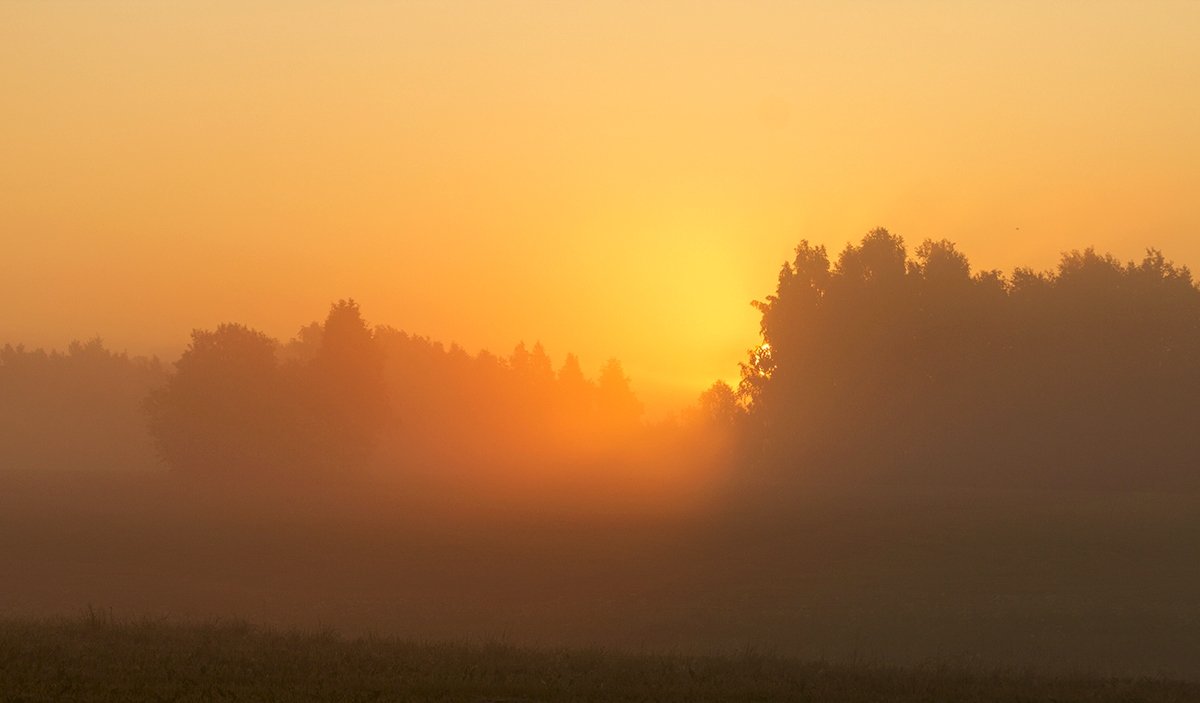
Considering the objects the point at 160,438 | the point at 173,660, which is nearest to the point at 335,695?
the point at 173,660

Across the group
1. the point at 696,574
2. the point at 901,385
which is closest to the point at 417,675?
the point at 696,574

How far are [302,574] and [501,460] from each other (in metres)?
98.4

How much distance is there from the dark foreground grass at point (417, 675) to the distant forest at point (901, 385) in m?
60.9

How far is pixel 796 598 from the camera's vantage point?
3862cm

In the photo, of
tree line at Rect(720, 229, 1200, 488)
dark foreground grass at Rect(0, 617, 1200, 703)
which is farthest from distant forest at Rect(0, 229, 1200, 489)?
dark foreground grass at Rect(0, 617, 1200, 703)

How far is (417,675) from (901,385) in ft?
226

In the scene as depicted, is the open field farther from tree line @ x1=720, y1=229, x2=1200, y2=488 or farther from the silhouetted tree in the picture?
the silhouetted tree

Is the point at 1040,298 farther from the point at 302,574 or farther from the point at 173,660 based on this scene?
the point at 173,660

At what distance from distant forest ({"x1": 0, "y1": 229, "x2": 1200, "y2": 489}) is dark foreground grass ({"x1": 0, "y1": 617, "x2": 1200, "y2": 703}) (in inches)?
2397

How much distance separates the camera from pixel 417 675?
17250mm

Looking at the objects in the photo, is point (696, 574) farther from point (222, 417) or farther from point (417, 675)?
point (222, 417)

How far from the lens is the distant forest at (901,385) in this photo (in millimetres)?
76375

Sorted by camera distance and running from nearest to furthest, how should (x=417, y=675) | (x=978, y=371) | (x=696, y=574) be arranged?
(x=417, y=675) → (x=696, y=574) → (x=978, y=371)

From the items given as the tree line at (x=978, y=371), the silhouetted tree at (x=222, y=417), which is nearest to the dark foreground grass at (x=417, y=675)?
the tree line at (x=978, y=371)
